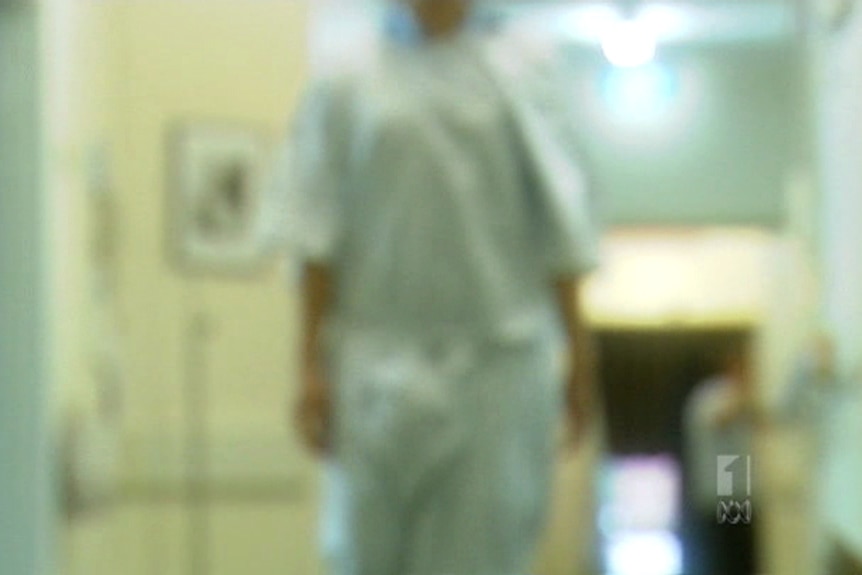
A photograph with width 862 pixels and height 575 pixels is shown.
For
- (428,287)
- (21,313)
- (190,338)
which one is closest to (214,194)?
(190,338)

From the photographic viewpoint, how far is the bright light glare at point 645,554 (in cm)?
263

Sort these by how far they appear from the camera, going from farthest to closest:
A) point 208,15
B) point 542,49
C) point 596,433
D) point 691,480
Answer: point 596,433 < point 691,480 < point 208,15 < point 542,49

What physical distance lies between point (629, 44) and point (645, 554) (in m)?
1.10

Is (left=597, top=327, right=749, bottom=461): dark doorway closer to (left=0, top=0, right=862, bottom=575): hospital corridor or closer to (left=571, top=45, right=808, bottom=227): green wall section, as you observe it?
(left=0, top=0, right=862, bottom=575): hospital corridor

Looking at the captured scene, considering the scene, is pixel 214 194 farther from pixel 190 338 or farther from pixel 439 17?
pixel 439 17

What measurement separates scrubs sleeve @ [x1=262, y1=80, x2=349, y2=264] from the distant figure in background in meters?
0.94

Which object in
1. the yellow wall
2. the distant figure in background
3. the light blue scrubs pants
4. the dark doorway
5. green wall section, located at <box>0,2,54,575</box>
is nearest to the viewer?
the light blue scrubs pants

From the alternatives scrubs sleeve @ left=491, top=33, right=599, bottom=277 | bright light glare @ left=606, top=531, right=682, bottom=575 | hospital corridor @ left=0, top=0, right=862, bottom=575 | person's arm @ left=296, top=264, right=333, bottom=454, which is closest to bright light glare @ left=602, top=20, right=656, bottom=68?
hospital corridor @ left=0, top=0, right=862, bottom=575

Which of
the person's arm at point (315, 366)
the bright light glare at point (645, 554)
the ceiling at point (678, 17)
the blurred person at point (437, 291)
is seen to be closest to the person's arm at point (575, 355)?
the blurred person at point (437, 291)

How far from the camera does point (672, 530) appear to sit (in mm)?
2600

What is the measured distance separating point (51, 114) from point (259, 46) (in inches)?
24.8

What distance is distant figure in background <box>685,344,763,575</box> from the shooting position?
2453 millimetres

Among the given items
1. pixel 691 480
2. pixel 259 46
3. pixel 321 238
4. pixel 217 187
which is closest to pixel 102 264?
pixel 217 187

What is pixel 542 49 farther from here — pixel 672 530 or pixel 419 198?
pixel 672 530
